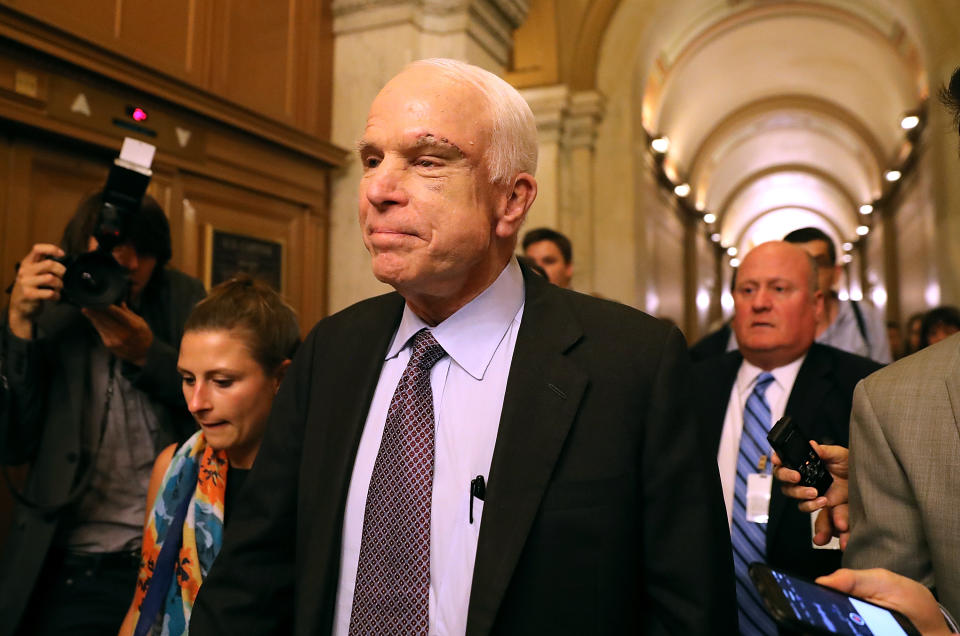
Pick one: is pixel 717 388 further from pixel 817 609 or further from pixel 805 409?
pixel 817 609

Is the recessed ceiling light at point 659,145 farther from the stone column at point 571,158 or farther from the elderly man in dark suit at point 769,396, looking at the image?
the elderly man in dark suit at point 769,396

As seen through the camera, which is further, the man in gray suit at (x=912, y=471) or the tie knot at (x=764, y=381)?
the tie knot at (x=764, y=381)

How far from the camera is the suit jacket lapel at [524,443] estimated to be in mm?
1316

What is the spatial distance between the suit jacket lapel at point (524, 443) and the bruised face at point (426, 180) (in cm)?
23

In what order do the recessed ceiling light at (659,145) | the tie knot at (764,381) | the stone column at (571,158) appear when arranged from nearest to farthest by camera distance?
the tie knot at (764,381)
the stone column at (571,158)
the recessed ceiling light at (659,145)

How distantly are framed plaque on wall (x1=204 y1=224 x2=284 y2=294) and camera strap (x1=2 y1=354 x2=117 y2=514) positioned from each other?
1.74 metres

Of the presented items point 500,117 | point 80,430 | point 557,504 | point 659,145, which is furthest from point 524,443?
point 659,145

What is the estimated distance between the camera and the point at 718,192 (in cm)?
2188

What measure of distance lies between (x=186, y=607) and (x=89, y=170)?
262cm

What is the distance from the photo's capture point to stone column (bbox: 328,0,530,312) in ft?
16.3

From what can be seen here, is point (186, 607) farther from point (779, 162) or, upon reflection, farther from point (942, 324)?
point (779, 162)

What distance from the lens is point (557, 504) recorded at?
1.37 meters

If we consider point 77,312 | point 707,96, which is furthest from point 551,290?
point 707,96

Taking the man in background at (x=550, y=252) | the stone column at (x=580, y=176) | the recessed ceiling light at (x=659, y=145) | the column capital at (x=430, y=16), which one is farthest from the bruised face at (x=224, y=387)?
the recessed ceiling light at (x=659, y=145)
